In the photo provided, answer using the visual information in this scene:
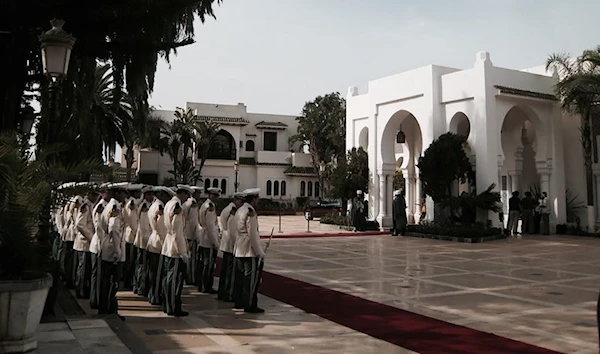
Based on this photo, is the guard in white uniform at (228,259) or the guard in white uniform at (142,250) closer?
the guard in white uniform at (228,259)

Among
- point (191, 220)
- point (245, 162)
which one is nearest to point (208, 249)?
point (191, 220)

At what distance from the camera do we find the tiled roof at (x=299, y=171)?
146 feet

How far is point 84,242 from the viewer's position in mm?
7758

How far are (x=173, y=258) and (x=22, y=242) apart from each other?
8.24 ft

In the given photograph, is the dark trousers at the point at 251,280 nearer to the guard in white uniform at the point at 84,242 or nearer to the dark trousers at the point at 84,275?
the guard in white uniform at the point at 84,242

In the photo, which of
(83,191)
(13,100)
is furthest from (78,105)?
(83,191)

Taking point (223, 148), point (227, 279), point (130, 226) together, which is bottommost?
point (227, 279)

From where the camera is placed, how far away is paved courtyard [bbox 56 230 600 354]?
5.57 m

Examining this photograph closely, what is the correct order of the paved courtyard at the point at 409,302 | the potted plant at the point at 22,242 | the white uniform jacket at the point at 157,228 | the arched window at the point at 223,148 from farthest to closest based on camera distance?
the arched window at the point at 223,148 → the white uniform jacket at the point at 157,228 → the paved courtyard at the point at 409,302 → the potted plant at the point at 22,242

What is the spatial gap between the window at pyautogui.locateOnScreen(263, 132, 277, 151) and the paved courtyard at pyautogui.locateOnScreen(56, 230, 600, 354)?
1289 inches

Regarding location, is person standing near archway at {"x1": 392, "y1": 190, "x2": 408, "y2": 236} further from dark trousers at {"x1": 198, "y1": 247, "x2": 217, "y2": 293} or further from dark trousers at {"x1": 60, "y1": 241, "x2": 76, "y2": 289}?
dark trousers at {"x1": 60, "y1": 241, "x2": 76, "y2": 289}

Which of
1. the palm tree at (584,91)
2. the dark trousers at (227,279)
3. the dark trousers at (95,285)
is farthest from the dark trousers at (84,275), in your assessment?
the palm tree at (584,91)

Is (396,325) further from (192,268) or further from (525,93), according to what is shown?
(525,93)

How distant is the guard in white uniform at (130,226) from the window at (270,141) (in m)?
38.0
